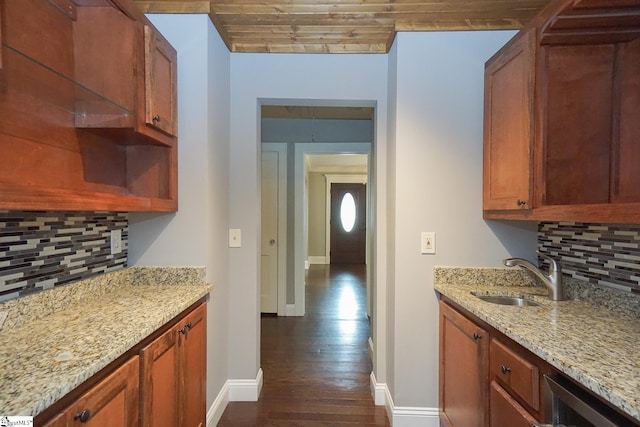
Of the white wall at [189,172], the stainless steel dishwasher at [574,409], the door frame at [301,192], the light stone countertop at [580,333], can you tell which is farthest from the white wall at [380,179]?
the door frame at [301,192]

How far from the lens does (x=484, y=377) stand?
52.9 inches

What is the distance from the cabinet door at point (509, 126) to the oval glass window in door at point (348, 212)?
6103 millimetres

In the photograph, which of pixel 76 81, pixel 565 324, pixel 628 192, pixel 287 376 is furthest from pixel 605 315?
pixel 76 81

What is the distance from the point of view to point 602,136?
1.38 m

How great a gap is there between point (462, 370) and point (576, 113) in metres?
1.31

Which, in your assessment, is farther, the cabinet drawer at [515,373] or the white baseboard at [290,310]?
the white baseboard at [290,310]

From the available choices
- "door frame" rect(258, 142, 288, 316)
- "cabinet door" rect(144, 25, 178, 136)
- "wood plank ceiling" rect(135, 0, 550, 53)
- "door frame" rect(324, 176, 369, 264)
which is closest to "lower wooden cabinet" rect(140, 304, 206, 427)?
"cabinet door" rect(144, 25, 178, 136)

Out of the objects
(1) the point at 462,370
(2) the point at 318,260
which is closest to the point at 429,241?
(1) the point at 462,370

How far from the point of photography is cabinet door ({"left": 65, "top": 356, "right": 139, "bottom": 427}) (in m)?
0.82

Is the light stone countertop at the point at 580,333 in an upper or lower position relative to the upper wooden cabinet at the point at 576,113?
lower

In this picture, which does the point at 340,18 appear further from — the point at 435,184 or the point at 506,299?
the point at 506,299

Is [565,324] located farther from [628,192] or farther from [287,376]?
[287,376]

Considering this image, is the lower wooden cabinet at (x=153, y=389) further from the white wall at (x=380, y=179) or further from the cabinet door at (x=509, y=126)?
the cabinet door at (x=509, y=126)

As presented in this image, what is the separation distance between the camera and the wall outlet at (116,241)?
1648mm
